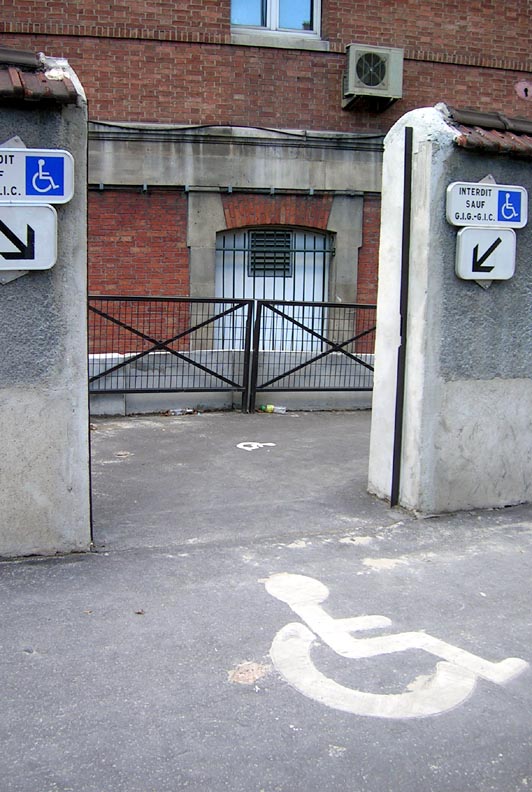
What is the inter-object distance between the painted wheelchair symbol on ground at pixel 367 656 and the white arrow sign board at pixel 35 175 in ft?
8.72

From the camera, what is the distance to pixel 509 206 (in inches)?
215

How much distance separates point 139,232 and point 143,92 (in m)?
1.87

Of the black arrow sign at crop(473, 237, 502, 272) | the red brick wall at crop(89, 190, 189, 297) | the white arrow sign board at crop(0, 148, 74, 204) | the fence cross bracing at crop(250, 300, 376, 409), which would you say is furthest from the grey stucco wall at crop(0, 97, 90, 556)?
the red brick wall at crop(89, 190, 189, 297)

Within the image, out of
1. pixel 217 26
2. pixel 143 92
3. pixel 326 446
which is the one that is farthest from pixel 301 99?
pixel 326 446

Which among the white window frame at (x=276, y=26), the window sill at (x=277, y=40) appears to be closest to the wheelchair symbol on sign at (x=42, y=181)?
the window sill at (x=277, y=40)

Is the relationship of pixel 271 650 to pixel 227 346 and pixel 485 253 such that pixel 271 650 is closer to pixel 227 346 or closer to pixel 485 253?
pixel 485 253

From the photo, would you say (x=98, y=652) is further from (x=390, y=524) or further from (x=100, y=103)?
(x=100, y=103)

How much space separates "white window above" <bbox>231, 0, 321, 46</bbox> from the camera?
10.4 metres

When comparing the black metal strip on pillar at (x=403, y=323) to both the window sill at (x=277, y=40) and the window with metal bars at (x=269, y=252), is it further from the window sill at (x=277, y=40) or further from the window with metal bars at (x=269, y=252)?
the window sill at (x=277, y=40)

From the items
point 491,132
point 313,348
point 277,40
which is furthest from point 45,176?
point 277,40

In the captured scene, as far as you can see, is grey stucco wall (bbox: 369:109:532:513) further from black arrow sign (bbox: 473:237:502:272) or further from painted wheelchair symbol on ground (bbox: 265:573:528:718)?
painted wheelchair symbol on ground (bbox: 265:573:528:718)

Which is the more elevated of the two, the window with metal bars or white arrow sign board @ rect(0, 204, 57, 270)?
the window with metal bars

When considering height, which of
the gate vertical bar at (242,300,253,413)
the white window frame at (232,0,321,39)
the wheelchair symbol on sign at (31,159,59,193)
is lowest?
the gate vertical bar at (242,300,253,413)

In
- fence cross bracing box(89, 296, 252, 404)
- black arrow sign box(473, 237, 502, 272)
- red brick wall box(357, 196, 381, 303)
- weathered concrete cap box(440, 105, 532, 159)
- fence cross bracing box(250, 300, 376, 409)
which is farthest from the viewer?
red brick wall box(357, 196, 381, 303)
